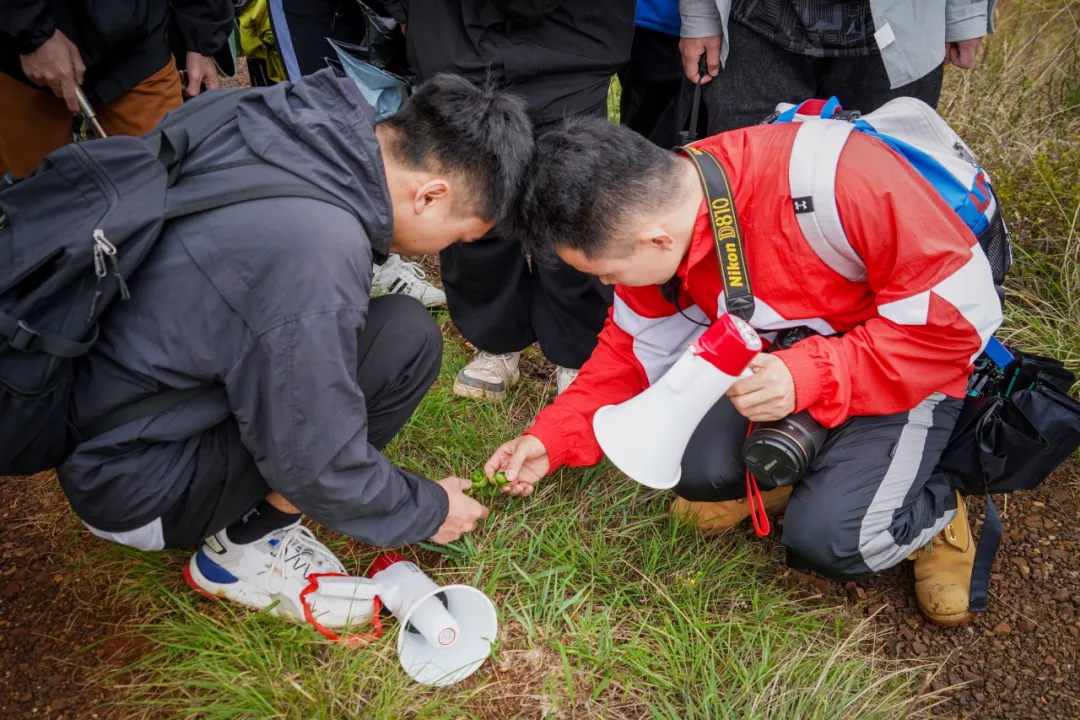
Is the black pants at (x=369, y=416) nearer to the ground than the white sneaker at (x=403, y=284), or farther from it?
farther from it

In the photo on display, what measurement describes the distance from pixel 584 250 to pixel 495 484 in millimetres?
793

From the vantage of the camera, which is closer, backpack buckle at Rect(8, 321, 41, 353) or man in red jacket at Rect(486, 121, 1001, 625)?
backpack buckle at Rect(8, 321, 41, 353)

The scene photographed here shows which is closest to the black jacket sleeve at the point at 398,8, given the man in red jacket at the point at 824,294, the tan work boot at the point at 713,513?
the man in red jacket at the point at 824,294

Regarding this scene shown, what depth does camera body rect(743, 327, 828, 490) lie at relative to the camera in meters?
2.08

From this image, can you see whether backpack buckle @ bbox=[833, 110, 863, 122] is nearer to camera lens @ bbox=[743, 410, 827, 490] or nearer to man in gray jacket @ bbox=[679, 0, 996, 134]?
man in gray jacket @ bbox=[679, 0, 996, 134]

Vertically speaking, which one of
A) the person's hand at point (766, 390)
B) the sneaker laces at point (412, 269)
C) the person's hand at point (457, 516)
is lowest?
the sneaker laces at point (412, 269)

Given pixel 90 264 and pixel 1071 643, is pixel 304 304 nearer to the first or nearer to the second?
pixel 90 264

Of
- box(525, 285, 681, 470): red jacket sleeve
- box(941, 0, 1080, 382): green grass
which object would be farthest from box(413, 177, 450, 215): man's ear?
box(941, 0, 1080, 382): green grass

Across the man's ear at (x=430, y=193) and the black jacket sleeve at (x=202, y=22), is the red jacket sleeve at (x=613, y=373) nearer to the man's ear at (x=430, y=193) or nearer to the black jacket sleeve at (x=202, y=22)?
the man's ear at (x=430, y=193)

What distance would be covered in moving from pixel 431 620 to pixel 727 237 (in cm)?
116

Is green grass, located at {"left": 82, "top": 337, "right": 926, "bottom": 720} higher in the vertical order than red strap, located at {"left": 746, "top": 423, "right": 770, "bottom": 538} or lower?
lower

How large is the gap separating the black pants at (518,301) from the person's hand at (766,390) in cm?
93

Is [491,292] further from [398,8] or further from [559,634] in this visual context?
[559,634]

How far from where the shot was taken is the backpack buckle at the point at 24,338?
153 centimetres
